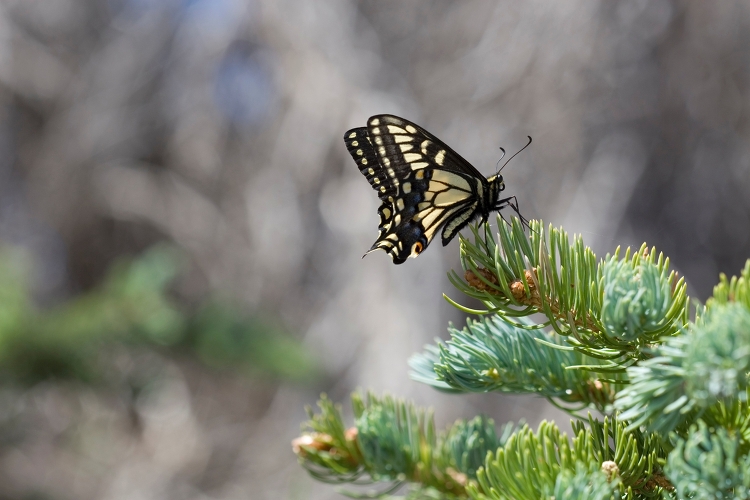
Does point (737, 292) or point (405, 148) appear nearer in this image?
point (737, 292)

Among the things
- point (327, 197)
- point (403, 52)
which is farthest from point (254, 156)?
point (403, 52)

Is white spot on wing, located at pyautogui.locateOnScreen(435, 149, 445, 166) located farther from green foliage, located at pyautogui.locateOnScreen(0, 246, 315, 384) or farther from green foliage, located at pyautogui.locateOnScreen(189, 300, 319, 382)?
green foliage, located at pyautogui.locateOnScreen(189, 300, 319, 382)

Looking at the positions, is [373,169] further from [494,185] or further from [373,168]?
[494,185]

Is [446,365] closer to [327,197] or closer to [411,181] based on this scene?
[411,181]

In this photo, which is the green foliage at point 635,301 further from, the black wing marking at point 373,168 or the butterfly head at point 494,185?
the black wing marking at point 373,168

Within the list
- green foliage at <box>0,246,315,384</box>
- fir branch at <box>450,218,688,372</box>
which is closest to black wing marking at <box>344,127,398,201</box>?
fir branch at <box>450,218,688,372</box>

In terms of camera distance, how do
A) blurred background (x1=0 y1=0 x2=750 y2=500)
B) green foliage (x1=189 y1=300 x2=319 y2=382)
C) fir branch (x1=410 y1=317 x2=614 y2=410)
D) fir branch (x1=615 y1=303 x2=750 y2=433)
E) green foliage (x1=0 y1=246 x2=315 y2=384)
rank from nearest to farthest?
fir branch (x1=615 y1=303 x2=750 y2=433) → fir branch (x1=410 y1=317 x2=614 y2=410) → green foliage (x1=0 y1=246 x2=315 y2=384) → green foliage (x1=189 y1=300 x2=319 y2=382) → blurred background (x1=0 y1=0 x2=750 y2=500)

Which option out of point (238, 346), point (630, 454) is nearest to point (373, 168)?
point (630, 454)

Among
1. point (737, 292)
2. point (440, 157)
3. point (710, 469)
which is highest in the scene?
point (440, 157)
